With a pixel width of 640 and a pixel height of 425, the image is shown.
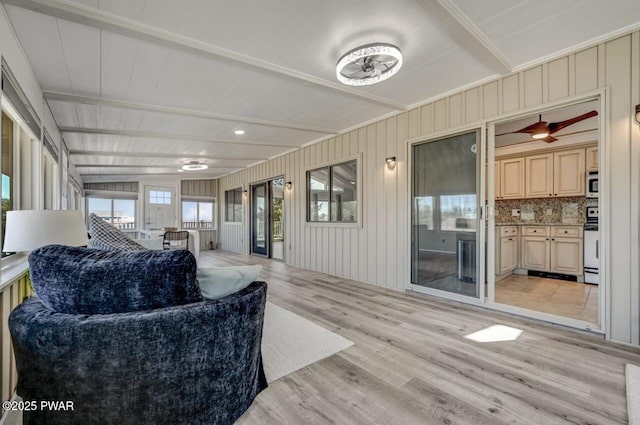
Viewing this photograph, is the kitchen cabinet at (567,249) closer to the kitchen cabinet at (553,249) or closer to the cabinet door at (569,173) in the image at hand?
the kitchen cabinet at (553,249)

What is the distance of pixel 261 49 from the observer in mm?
2443

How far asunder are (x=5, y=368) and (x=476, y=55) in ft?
13.1

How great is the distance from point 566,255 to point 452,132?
323 centimetres

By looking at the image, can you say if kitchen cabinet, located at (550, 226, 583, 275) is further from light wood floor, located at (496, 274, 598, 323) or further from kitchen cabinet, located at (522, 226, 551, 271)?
light wood floor, located at (496, 274, 598, 323)

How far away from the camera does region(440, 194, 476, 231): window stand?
10.8 ft

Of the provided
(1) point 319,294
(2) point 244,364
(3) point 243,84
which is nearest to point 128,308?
(2) point 244,364

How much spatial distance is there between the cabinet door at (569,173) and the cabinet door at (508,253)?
109cm

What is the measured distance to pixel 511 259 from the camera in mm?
5031

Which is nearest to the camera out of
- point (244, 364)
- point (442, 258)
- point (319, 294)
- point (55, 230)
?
point (244, 364)

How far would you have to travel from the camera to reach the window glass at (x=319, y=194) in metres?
5.43

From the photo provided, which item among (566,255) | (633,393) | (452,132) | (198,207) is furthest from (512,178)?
(198,207)

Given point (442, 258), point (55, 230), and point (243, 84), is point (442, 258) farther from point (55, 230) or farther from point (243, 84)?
point (55, 230)

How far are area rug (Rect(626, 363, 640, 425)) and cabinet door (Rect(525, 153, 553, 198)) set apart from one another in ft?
12.5

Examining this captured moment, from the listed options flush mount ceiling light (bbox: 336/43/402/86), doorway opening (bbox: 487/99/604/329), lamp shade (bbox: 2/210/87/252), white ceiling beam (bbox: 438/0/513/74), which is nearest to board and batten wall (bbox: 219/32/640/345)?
white ceiling beam (bbox: 438/0/513/74)
